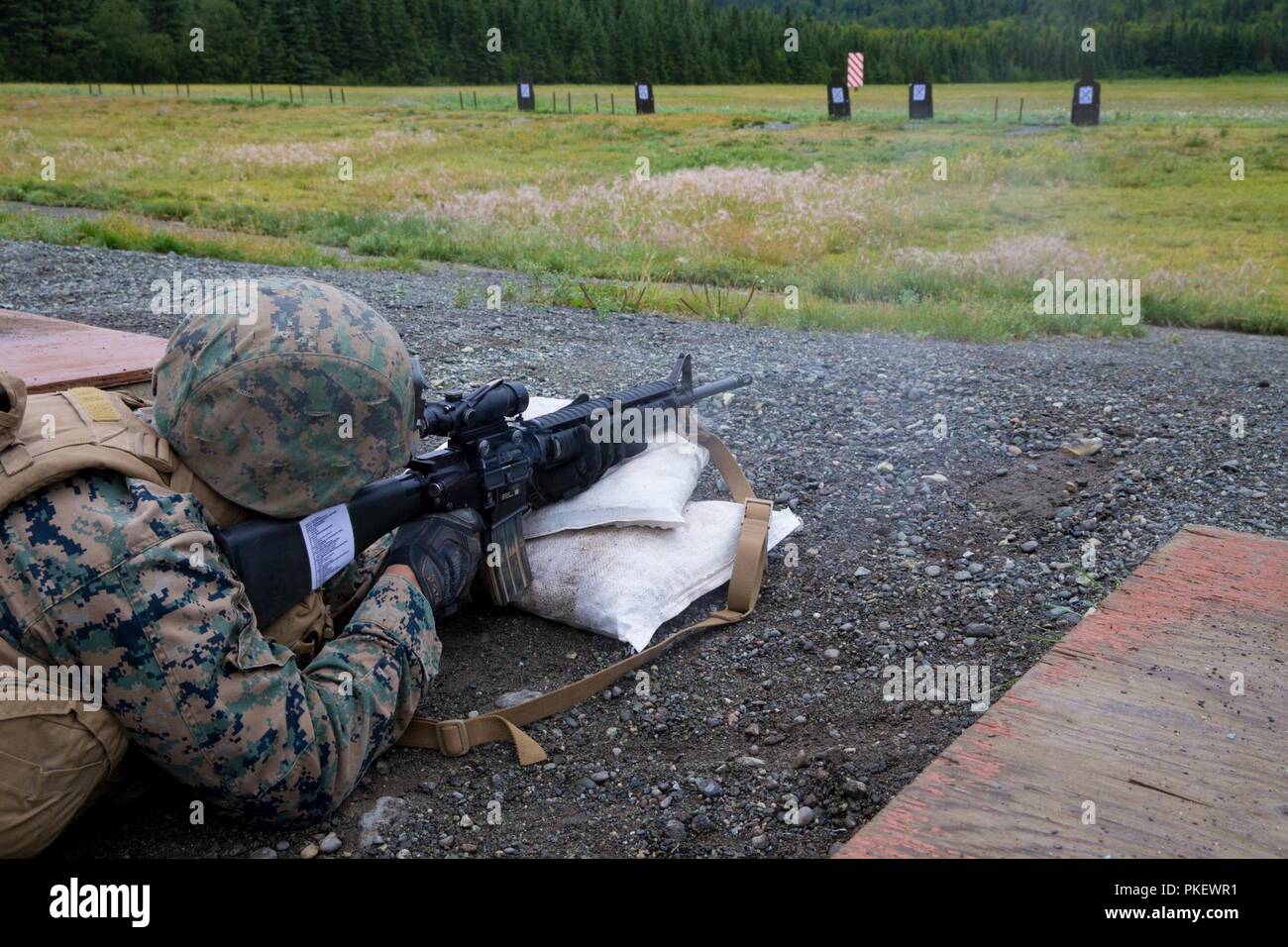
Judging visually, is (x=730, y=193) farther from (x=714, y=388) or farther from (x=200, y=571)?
(x=200, y=571)

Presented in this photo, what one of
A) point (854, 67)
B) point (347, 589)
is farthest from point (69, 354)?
point (854, 67)

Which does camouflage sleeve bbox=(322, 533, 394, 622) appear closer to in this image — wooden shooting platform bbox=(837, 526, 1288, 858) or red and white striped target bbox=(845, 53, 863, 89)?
wooden shooting platform bbox=(837, 526, 1288, 858)

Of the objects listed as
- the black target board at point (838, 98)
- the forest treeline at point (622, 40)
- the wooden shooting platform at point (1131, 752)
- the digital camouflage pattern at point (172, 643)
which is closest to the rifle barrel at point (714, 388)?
the wooden shooting platform at point (1131, 752)

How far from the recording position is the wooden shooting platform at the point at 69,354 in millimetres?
3729

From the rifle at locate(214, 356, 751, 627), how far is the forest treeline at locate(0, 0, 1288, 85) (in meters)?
13.6

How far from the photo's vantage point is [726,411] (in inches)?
222

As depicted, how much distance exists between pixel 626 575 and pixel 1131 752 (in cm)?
180

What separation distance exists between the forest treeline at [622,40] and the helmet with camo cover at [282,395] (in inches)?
579

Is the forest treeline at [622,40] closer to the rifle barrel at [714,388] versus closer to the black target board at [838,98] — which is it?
the black target board at [838,98]

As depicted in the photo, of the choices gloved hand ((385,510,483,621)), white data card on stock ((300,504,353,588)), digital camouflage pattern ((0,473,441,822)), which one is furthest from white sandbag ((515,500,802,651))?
digital camouflage pattern ((0,473,441,822))

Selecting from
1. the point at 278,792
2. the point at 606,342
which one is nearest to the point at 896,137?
the point at 606,342

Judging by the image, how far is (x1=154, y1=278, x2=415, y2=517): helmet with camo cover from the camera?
7.51 ft

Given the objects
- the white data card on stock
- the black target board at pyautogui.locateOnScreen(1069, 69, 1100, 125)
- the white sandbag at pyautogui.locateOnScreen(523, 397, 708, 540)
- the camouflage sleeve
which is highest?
the black target board at pyautogui.locateOnScreen(1069, 69, 1100, 125)

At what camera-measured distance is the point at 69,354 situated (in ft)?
13.9
